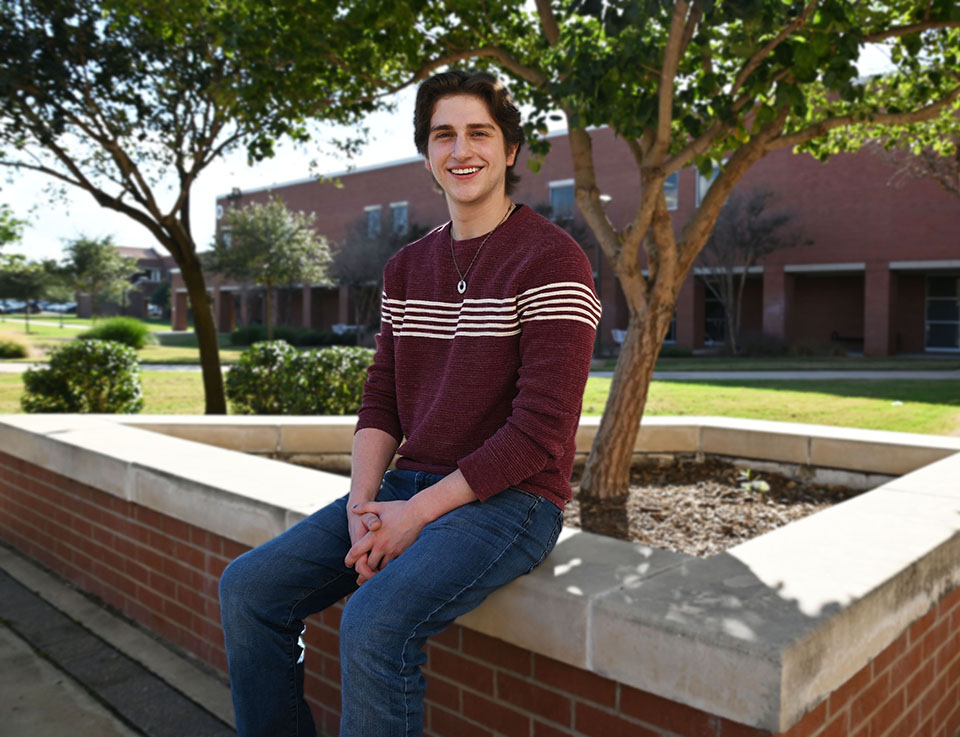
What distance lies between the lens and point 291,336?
34812 mm

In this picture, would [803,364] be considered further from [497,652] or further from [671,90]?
[497,652]

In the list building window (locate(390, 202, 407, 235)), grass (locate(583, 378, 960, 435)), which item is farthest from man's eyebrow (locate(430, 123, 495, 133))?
building window (locate(390, 202, 407, 235))

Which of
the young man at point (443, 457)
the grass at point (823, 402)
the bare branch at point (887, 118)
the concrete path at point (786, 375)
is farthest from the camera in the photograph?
the concrete path at point (786, 375)

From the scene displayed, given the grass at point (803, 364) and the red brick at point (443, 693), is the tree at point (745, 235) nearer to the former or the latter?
the grass at point (803, 364)

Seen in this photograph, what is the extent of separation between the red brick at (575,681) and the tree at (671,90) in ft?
7.22

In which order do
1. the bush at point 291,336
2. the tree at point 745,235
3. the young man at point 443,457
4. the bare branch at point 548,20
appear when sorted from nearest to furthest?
the young man at point 443,457, the bare branch at point 548,20, the tree at point 745,235, the bush at point 291,336

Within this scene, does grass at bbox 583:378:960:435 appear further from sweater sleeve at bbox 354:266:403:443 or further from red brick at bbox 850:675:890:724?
sweater sleeve at bbox 354:266:403:443

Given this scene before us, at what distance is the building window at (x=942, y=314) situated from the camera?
25.8 meters

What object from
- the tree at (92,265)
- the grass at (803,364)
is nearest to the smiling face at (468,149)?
the grass at (803,364)

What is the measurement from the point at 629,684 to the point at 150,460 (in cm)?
262

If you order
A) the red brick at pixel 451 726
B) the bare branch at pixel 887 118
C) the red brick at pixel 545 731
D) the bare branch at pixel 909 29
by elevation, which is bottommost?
the red brick at pixel 451 726

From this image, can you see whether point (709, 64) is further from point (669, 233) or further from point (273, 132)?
point (273, 132)

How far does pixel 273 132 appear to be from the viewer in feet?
19.0

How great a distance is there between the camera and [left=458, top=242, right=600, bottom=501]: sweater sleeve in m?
2.00
